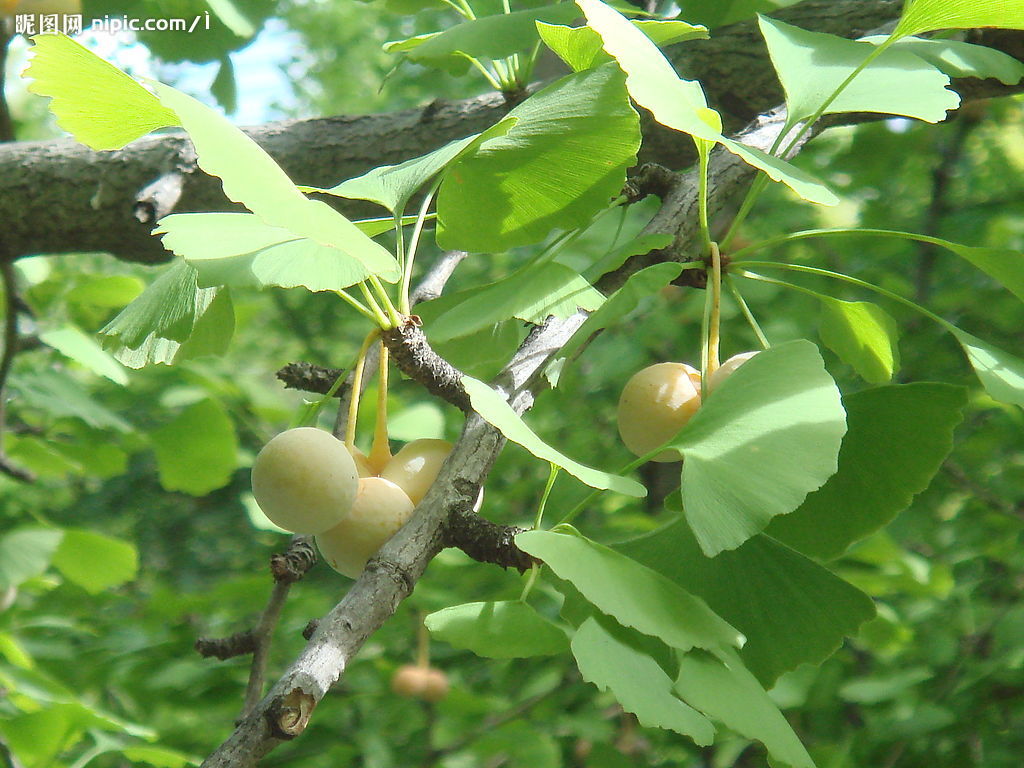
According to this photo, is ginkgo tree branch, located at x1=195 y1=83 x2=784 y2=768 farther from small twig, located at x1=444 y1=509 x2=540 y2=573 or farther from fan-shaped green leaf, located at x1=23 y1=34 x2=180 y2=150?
fan-shaped green leaf, located at x1=23 y1=34 x2=180 y2=150

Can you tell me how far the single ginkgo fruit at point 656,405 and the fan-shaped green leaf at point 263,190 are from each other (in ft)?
0.77

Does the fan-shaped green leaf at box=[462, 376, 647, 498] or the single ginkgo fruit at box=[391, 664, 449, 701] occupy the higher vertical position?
the fan-shaped green leaf at box=[462, 376, 647, 498]

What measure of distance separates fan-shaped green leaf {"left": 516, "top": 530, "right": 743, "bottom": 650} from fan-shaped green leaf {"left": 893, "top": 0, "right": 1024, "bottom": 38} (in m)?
0.46

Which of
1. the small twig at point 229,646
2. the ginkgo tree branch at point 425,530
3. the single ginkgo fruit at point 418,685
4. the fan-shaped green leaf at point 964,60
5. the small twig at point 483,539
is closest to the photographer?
the ginkgo tree branch at point 425,530

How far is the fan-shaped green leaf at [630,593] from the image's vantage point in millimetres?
503

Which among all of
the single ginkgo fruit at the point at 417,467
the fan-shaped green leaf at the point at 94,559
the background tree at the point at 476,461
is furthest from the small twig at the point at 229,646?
the fan-shaped green leaf at the point at 94,559

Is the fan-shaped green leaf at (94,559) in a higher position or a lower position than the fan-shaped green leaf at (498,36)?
lower

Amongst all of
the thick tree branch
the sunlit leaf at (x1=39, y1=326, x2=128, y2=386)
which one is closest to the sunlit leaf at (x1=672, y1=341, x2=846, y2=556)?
the thick tree branch

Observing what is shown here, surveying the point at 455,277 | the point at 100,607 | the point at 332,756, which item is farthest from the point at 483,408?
the point at 455,277

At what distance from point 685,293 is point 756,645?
1.65 metres

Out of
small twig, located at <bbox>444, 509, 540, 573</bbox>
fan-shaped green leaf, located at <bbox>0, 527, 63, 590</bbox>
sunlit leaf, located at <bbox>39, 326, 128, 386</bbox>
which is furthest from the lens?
fan-shaped green leaf, located at <bbox>0, 527, 63, 590</bbox>

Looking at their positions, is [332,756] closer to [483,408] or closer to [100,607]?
[100,607]

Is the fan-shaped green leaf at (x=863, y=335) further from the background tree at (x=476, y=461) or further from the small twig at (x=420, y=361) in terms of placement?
the small twig at (x=420, y=361)

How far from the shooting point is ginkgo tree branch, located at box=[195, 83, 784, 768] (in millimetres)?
471
